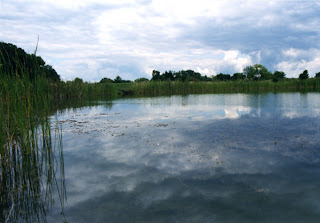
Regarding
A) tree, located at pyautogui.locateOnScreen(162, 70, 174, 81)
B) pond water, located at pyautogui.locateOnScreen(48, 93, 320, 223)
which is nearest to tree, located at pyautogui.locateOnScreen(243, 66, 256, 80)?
tree, located at pyautogui.locateOnScreen(162, 70, 174, 81)

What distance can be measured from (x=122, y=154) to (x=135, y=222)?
3095 mm

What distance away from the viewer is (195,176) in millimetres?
4602

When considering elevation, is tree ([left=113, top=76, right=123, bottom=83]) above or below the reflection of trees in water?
above

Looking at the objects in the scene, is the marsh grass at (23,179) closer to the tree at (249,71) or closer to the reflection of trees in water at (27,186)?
the reflection of trees in water at (27,186)

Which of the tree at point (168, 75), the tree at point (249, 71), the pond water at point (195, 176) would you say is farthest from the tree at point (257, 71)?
the pond water at point (195, 176)

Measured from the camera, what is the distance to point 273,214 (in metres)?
3.26

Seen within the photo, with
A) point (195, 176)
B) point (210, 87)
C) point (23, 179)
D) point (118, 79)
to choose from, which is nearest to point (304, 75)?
point (210, 87)

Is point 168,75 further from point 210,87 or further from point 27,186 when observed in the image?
point 27,186

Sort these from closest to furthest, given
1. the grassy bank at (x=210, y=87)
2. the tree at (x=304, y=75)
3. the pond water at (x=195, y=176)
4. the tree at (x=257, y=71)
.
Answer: the pond water at (x=195, y=176) < the grassy bank at (x=210, y=87) < the tree at (x=304, y=75) < the tree at (x=257, y=71)

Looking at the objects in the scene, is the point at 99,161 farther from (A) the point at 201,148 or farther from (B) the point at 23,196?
(A) the point at 201,148

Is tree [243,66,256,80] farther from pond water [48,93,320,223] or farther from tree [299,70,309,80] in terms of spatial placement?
pond water [48,93,320,223]

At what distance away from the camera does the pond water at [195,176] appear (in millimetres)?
3389

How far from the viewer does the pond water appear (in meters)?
3.39

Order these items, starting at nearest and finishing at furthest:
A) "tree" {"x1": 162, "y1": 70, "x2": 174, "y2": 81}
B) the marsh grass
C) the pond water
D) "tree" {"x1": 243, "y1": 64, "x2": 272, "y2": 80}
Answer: the pond water, the marsh grass, "tree" {"x1": 162, "y1": 70, "x2": 174, "y2": 81}, "tree" {"x1": 243, "y1": 64, "x2": 272, "y2": 80}
